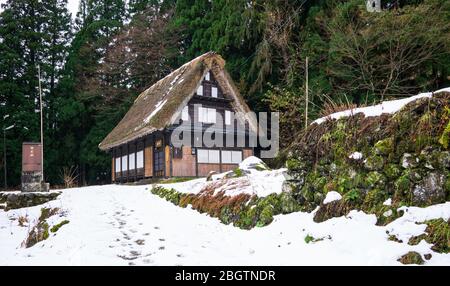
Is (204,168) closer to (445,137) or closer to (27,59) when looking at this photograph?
(445,137)

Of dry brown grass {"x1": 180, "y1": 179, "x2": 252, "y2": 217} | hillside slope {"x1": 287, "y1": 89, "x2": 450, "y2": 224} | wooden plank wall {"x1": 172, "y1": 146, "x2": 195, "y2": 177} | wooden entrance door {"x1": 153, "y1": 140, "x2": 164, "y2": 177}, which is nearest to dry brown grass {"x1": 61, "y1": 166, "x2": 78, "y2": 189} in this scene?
wooden entrance door {"x1": 153, "y1": 140, "x2": 164, "y2": 177}

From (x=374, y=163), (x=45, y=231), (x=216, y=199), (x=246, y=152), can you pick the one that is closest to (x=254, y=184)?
(x=216, y=199)

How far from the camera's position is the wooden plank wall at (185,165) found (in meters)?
17.9

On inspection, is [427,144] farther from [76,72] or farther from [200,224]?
[76,72]

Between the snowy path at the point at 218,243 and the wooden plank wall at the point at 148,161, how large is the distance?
11665mm

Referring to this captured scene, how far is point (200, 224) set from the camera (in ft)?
22.7

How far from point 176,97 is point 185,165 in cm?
343

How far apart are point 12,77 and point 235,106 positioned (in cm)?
1800

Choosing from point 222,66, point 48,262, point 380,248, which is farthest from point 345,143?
point 222,66

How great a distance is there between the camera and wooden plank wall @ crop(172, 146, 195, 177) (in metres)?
17.9

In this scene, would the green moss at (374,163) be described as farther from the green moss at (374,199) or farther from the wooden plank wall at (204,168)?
the wooden plank wall at (204,168)

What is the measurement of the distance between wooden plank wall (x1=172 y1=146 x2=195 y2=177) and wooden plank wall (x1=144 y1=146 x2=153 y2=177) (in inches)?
74.1

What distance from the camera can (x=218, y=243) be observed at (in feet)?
18.3

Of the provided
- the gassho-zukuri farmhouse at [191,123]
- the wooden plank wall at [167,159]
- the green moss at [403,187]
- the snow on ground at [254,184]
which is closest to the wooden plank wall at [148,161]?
the gassho-zukuri farmhouse at [191,123]
